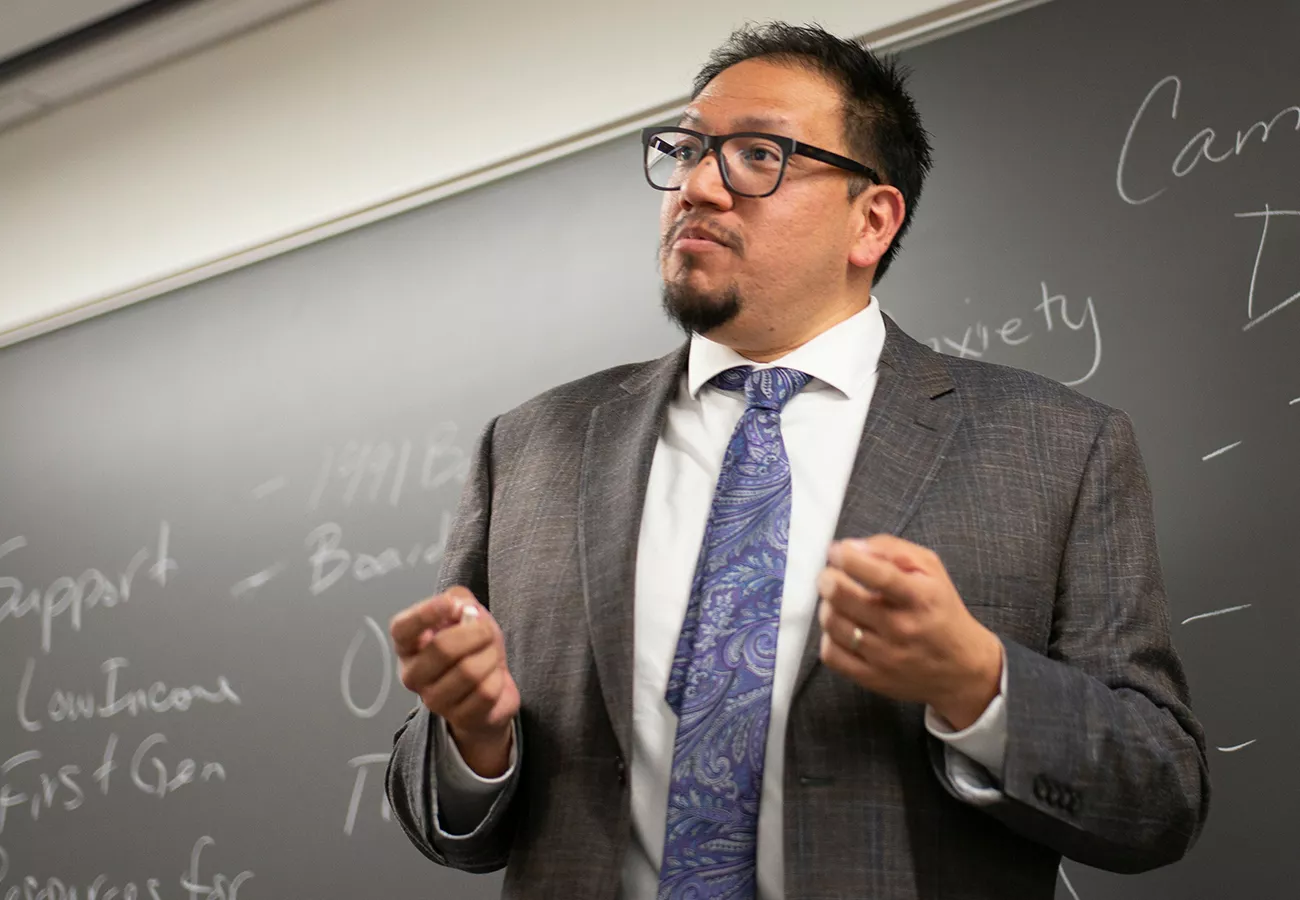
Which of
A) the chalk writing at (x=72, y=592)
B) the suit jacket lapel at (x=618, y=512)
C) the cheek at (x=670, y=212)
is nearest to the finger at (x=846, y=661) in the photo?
the suit jacket lapel at (x=618, y=512)

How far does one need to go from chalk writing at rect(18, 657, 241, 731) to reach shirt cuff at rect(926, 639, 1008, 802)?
1.83m

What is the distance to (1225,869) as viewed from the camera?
1.52 metres

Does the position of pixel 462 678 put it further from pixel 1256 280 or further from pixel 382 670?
pixel 382 670

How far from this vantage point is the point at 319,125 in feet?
8.95

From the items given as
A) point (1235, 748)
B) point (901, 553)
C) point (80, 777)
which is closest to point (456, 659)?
point (901, 553)

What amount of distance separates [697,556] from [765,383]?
0.71ft

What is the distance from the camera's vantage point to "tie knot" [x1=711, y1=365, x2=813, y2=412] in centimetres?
132

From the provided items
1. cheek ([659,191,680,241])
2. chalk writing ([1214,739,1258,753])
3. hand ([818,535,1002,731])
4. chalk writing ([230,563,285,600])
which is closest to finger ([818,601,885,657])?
hand ([818,535,1002,731])

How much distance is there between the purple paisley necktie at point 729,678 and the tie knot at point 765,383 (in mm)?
37

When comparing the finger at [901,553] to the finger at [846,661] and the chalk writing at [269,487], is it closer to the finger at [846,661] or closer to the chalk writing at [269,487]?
the finger at [846,661]

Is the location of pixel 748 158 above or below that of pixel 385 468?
above

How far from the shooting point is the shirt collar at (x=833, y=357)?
1345 millimetres

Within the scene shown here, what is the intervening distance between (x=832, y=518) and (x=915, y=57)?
1058 mm

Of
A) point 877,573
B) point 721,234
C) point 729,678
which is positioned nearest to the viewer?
point 877,573
